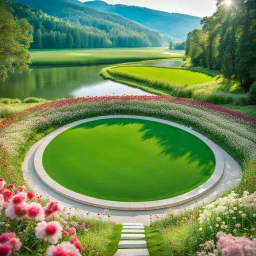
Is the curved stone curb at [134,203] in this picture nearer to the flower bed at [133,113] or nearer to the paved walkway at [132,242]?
the flower bed at [133,113]

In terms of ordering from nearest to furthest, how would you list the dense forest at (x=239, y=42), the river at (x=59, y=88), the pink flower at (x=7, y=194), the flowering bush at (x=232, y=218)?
the pink flower at (x=7, y=194)
the flowering bush at (x=232, y=218)
the dense forest at (x=239, y=42)
the river at (x=59, y=88)

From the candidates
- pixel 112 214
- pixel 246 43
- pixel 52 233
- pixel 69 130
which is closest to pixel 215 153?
pixel 112 214

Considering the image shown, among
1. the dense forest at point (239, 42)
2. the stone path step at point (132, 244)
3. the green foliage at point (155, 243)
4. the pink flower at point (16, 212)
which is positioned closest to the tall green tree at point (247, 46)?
the dense forest at point (239, 42)

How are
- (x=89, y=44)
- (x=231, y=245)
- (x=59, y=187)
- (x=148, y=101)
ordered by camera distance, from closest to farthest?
(x=231, y=245) < (x=59, y=187) < (x=148, y=101) < (x=89, y=44)

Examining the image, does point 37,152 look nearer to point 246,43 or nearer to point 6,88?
point 246,43

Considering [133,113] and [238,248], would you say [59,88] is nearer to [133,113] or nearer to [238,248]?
[133,113]
